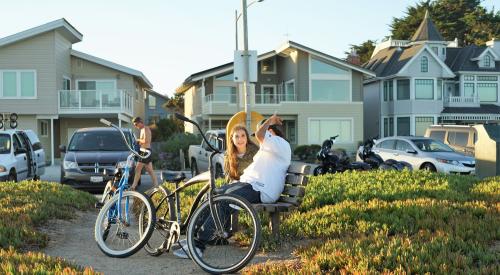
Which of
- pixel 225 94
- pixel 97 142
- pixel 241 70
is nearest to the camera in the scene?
pixel 241 70

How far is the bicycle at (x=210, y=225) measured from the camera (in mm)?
5535

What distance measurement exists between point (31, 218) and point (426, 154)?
14.2 metres

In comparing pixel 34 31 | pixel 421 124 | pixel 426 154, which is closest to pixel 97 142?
pixel 426 154

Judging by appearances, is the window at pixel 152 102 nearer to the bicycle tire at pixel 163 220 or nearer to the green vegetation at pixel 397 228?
the green vegetation at pixel 397 228

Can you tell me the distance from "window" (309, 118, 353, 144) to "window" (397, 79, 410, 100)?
5735 millimetres

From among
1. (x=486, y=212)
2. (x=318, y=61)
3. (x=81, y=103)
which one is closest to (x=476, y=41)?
(x=318, y=61)

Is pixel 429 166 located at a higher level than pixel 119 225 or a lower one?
lower

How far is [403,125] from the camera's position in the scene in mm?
40750

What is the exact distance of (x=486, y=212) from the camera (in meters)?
6.69

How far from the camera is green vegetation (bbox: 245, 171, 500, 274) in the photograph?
494 cm

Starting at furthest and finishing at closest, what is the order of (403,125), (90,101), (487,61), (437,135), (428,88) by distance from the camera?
(487,61) → (428,88) → (403,125) → (90,101) → (437,135)

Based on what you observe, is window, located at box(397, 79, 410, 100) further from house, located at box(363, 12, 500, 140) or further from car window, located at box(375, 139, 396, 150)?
car window, located at box(375, 139, 396, 150)

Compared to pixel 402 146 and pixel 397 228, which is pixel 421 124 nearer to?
pixel 402 146

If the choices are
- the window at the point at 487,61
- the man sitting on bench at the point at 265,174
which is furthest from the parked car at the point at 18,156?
the window at the point at 487,61
